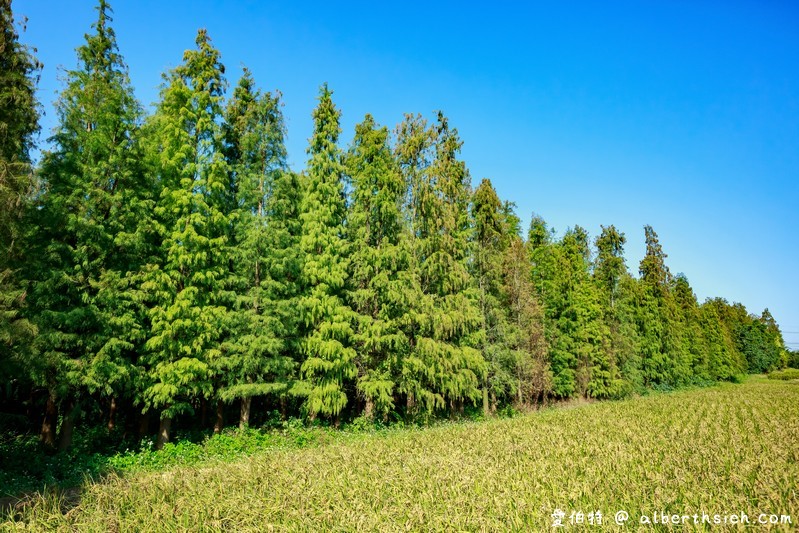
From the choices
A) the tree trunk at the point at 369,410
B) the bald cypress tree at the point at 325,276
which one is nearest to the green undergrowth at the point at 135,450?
the tree trunk at the point at 369,410

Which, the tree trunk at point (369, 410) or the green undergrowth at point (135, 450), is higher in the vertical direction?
the tree trunk at point (369, 410)

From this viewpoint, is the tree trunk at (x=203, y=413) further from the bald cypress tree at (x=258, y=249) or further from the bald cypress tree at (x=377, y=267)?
the bald cypress tree at (x=377, y=267)

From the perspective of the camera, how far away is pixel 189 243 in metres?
15.8

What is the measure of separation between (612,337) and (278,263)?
30.3 meters

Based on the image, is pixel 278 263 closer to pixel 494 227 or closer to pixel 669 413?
pixel 494 227

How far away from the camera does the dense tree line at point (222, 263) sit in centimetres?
1359

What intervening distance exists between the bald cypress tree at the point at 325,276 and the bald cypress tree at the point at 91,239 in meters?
6.18

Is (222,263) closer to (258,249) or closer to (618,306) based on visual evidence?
(258,249)

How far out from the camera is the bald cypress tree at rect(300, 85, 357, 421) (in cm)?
1753

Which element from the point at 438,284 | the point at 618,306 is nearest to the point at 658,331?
the point at 618,306

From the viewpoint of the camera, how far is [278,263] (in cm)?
1758

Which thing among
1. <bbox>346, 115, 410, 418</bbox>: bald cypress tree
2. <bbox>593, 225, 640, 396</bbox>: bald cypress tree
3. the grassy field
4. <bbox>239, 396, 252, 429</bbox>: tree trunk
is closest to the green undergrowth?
<bbox>239, 396, 252, 429</bbox>: tree trunk

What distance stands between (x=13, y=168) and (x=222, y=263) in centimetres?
665

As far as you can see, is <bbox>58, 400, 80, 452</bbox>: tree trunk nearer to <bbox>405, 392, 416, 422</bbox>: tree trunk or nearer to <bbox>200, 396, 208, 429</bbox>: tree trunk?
<bbox>200, 396, 208, 429</bbox>: tree trunk
